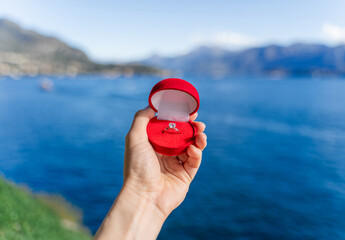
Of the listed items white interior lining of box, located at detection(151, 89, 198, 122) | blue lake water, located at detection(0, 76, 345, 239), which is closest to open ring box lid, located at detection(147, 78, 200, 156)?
white interior lining of box, located at detection(151, 89, 198, 122)

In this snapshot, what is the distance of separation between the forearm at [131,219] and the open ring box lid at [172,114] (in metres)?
0.70

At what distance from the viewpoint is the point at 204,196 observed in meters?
18.0

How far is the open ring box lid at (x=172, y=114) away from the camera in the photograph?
310 cm

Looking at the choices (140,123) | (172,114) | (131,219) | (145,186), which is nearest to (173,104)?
(172,114)

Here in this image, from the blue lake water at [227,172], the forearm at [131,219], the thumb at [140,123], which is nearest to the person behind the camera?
the forearm at [131,219]

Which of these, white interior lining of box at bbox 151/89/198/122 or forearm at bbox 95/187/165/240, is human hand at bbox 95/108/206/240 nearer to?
forearm at bbox 95/187/165/240

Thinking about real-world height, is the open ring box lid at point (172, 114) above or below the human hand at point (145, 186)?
above

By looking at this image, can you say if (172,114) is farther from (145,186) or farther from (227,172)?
(227,172)

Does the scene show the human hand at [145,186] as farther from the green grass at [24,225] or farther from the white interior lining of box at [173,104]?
the green grass at [24,225]

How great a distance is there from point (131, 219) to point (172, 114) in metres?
1.53

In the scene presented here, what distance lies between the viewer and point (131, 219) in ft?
8.16

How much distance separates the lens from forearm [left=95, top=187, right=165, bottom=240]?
2.36 meters

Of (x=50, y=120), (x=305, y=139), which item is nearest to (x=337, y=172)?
(x=305, y=139)

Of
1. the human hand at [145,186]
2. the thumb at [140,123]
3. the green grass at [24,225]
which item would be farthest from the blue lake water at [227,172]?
the thumb at [140,123]
